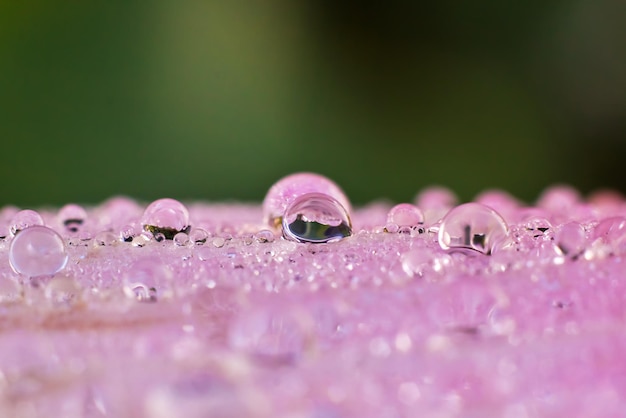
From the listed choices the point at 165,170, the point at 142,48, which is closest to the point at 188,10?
the point at 142,48

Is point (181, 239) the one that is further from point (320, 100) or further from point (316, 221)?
point (320, 100)

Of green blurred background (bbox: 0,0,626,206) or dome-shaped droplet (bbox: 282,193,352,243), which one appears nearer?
dome-shaped droplet (bbox: 282,193,352,243)

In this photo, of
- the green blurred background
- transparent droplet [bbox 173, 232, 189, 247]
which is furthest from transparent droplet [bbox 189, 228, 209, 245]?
the green blurred background

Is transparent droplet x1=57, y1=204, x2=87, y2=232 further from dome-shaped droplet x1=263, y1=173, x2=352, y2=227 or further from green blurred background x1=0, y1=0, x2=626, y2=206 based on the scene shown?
green blurred background x1=0, y1=0, x2=626, y2=206

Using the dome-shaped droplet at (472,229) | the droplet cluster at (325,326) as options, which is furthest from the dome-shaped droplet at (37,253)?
the dome-shaped droplet at (472,229)

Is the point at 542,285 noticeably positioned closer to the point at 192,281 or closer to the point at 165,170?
the point at 192,281

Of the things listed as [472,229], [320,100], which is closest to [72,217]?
[472,229]
